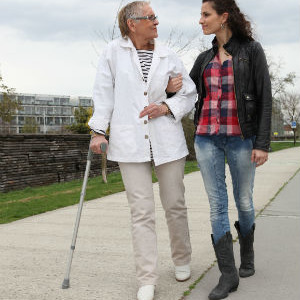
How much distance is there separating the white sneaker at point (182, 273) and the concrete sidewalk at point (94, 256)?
0.16 ft

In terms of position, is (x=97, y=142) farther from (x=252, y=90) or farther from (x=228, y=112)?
(x=252, y=90)

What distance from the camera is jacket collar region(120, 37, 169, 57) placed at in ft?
12.0

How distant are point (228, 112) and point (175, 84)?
423 mm

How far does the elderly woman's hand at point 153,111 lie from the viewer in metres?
3.61

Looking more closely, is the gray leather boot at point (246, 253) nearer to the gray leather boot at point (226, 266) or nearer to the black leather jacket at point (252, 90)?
the gray leather boot at point (226, 266)

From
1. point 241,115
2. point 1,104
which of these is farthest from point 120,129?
point 1,104

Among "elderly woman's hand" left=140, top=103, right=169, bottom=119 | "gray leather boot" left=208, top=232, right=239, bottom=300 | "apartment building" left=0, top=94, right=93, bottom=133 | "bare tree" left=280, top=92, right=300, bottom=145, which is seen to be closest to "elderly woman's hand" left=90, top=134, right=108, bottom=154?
"elderly woman's hand" left=140, top=103, right=169, bottom=119

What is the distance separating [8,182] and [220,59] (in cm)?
1001

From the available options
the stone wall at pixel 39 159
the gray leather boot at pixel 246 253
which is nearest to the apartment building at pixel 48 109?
the stone wall at pixel 39 159

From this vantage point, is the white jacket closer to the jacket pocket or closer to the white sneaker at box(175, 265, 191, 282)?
the jacket pocket

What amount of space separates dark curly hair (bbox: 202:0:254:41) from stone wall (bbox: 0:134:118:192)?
32.2 ft

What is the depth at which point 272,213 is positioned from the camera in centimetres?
703

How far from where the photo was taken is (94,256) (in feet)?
15.4

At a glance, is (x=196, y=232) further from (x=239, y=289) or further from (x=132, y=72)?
(x=132, y=72)
